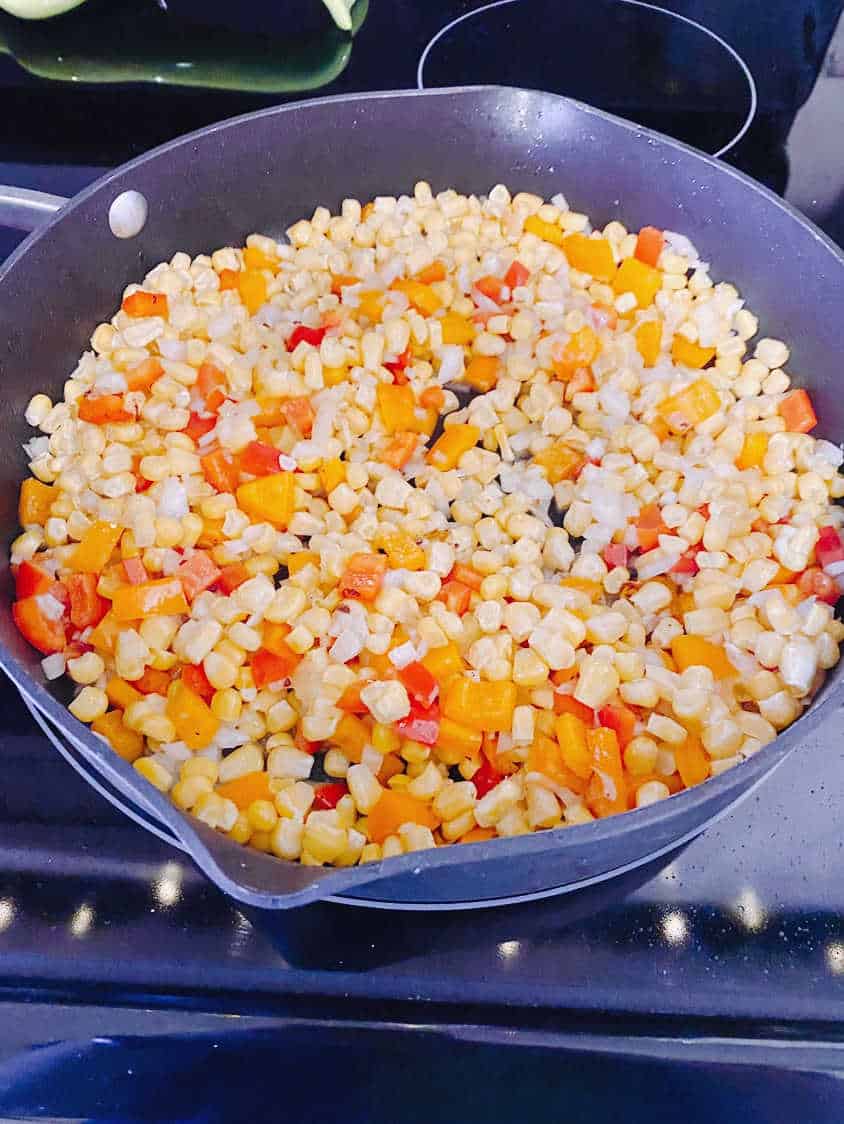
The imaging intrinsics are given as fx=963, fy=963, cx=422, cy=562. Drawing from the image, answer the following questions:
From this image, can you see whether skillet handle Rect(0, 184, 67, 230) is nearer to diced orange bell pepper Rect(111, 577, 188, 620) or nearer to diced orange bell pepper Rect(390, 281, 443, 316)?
diced orange bell pepper Rect(390, 281, 443, 316)

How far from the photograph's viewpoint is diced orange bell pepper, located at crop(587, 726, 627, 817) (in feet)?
3.21

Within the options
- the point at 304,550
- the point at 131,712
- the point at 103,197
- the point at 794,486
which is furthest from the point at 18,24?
the point at 794,486

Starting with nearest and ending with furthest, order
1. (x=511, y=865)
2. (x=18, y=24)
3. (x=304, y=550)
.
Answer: (x=511, y=865) → (x=304, y=550) → (x=18, y=24)

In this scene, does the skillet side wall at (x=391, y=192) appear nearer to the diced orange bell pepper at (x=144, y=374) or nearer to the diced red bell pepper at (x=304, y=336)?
the diced orange bell pepper at (x=144, y=374)

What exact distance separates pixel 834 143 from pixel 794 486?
76 cm

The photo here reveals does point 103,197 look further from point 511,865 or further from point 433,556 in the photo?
point 511,865

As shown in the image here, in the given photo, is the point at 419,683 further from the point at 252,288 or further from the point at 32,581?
the point at 252,288

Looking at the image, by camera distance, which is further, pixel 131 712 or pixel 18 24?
pixel 18 24

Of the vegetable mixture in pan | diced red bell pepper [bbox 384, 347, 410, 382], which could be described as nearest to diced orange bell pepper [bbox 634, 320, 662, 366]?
the vegetable mixture in pan

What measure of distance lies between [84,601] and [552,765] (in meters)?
0.57

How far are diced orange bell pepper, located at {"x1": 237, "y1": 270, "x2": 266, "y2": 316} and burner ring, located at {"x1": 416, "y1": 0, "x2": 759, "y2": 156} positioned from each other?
510mm

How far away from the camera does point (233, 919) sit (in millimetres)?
966

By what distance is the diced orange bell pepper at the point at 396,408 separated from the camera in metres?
1.32

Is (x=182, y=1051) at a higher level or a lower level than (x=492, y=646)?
lower
